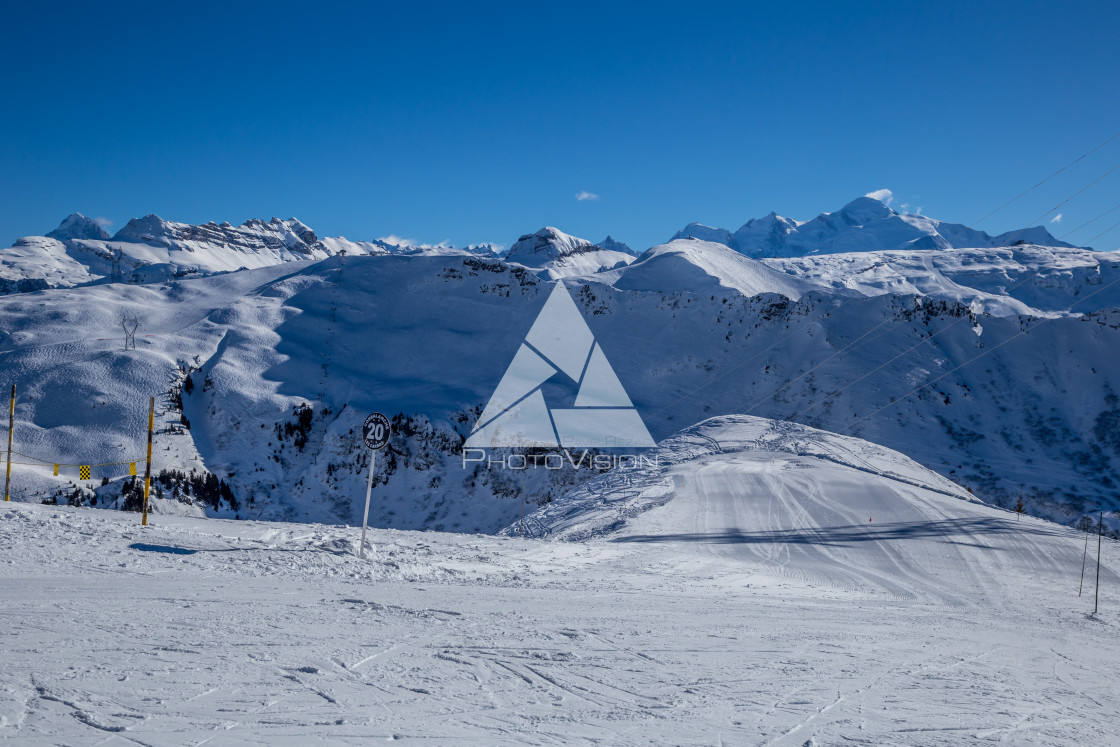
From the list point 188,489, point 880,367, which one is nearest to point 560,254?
point 880,367

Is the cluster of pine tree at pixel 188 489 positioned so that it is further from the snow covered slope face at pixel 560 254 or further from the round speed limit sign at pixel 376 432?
the snow covered slope face at pixel 560 254

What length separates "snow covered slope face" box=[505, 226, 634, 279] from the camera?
114m

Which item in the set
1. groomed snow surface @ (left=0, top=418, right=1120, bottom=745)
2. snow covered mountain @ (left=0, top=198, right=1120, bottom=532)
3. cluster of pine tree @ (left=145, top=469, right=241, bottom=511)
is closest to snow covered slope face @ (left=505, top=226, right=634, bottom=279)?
snow covered mountain @ (left=0, top=198, right=1120, bottom=532)

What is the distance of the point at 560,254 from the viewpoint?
404 ft

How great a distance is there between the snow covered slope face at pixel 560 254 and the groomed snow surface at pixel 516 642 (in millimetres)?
95702

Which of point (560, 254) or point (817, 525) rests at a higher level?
point (560, 254)

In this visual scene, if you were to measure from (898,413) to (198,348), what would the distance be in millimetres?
46615

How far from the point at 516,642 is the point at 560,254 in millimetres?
118242

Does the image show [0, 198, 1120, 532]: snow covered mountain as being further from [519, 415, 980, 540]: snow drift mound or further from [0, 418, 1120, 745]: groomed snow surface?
[0, 418, 1120, 745]: groomed snow surface

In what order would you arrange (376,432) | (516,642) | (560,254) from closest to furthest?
(516,642) < (376,432) < (560,254)

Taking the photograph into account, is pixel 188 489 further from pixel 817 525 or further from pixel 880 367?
pixel 880 367

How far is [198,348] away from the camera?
45438 millimetres

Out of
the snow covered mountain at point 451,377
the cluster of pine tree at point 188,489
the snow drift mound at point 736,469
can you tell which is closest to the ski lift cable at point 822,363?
the snow covered mountain at point 451,377

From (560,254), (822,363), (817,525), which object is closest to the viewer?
(817,525)
